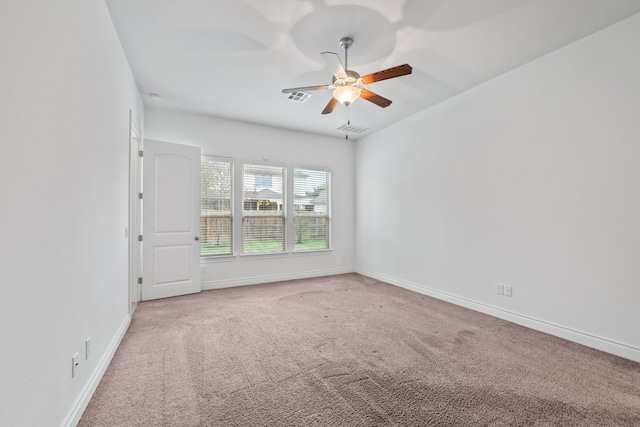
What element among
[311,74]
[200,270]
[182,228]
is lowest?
[200,270]

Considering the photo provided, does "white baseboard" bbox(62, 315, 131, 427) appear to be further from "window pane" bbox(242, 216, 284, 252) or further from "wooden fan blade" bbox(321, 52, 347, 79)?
"wooden fan blade" bbox(321, 52, 347, 79)

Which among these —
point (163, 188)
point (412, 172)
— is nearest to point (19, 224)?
point (163, 188)

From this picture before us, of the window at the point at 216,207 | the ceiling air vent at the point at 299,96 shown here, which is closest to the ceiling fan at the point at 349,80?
the ceiling air vent at the point at 299,96

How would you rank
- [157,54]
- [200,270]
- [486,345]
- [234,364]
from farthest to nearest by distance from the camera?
[200,270] → [157,54] → [486,345] → [234,364]

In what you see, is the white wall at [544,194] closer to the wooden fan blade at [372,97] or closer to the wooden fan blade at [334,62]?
the wooden fan blade at [372,97]

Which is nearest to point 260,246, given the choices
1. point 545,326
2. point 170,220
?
point 170,220

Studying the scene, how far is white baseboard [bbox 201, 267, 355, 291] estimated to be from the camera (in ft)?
15.9

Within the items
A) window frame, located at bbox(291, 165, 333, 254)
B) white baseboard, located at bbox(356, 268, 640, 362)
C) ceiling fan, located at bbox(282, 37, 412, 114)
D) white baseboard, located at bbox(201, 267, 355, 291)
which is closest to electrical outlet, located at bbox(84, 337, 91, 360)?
ceiling fan, located at bbox(282, 37, 412, 114)

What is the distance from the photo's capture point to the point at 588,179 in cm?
280

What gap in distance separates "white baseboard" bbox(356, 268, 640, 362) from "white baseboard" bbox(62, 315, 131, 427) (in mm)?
4082

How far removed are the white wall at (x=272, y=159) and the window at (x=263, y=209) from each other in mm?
180

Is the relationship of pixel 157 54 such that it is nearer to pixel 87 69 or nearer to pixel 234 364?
pixel 87 69

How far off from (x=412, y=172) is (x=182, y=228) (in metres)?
3.90

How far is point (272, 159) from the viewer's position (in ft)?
17.9
